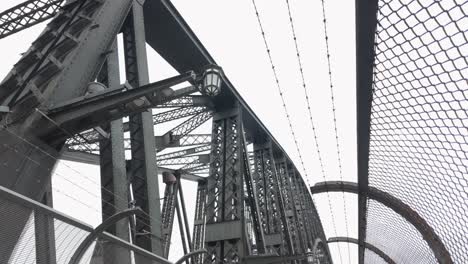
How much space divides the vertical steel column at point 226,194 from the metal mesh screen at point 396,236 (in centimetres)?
2128

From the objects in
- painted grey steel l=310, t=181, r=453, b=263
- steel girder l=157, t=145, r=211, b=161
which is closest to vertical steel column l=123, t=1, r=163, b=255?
steel girder l=157, t=145, r=211, b=161

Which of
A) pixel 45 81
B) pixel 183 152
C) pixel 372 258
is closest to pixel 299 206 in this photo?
pixel 183 152

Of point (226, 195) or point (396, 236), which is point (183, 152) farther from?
point (396, 236)

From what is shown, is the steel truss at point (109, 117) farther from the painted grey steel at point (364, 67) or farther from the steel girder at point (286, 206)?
the steel girder at point (286, 206)

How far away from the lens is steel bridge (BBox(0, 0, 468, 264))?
669cm

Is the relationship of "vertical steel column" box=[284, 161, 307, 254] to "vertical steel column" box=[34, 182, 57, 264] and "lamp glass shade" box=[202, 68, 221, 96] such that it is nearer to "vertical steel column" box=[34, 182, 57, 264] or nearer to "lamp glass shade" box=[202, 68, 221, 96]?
"lamp glass shade" box=[202, 68, 221, 96]

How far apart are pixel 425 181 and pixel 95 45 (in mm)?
21242

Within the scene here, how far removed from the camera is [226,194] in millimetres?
16469

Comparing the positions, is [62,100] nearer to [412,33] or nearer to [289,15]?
[289,15]

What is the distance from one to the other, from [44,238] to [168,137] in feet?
53.7

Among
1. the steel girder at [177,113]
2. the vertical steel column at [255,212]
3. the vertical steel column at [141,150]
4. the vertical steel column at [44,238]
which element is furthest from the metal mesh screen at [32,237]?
the steel girder at [177,113]

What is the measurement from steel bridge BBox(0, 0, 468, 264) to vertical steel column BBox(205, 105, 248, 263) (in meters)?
0.05

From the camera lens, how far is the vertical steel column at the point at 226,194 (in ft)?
49.6

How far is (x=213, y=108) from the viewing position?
19.3 m
